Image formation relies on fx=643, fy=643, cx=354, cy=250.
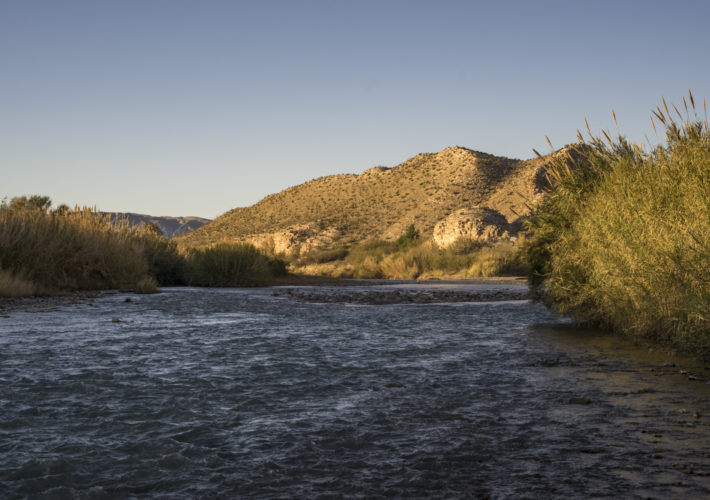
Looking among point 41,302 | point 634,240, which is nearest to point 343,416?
point 634,240

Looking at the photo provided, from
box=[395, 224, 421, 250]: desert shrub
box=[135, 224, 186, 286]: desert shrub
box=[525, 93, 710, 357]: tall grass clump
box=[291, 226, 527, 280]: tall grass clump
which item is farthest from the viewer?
box=[395, 224, 421, 250]: desert shrub

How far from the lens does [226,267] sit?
27.2 meters

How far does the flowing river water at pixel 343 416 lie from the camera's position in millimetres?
3971

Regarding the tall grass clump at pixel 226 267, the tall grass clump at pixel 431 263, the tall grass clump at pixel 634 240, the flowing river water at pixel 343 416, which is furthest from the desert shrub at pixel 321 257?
the flowing river water at pixel 343 416

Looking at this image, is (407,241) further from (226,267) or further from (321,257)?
(226,267)

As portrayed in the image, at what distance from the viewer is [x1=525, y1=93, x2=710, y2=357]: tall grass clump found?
786cm

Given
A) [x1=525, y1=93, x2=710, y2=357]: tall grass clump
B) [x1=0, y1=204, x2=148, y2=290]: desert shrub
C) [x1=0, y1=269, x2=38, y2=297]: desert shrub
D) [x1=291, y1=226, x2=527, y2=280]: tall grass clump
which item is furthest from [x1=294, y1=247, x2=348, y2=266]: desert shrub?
[x1=525, y1=93, x2=710, y2=357]: tall grass clump

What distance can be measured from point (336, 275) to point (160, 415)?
37398 mm

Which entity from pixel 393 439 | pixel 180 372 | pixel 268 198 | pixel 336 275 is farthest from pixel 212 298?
pixel 268 198

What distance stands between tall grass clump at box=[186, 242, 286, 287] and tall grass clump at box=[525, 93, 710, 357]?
1655cm

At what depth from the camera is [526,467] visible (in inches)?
165

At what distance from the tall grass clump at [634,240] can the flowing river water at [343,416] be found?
67cm

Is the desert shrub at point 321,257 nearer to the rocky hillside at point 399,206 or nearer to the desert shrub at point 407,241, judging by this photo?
the desert shrub at point 407,241

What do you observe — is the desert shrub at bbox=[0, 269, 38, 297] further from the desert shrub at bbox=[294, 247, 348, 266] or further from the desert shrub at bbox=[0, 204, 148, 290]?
the desert shrub at bbox=[294, 247, 348, 266]
